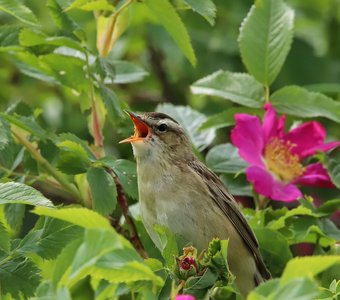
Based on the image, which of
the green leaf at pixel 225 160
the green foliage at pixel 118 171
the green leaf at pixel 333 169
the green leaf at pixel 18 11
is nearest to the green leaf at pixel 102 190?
the green foliage at pixel 118 171

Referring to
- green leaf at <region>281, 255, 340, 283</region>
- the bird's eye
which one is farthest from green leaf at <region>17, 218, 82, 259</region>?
the bird's eye

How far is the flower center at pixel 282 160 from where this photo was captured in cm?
379

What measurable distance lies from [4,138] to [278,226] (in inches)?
43.2

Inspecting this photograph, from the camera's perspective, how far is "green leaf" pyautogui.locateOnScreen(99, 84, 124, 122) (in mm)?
3510

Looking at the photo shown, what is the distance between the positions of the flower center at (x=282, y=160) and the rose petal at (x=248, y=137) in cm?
9

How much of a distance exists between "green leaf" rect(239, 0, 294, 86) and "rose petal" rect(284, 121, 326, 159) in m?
0.24

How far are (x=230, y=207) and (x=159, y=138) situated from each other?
1.74 feet

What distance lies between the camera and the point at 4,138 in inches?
124

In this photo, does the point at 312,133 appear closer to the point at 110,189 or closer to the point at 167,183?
the point at 167,183

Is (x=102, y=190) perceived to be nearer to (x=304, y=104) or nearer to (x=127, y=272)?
(x=304, y=104)

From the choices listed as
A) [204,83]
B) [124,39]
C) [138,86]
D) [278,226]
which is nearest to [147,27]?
[124,39]

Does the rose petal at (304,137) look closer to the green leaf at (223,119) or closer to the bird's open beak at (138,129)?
the green leaf at (223,119)

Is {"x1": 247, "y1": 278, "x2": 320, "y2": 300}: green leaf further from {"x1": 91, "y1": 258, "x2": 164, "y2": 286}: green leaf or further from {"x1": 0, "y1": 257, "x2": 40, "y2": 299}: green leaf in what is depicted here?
{"x1": 0, "y1": 257, "x2": 40, "y2": 299}: green leaf

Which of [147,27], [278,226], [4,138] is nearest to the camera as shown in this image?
[4,138]
